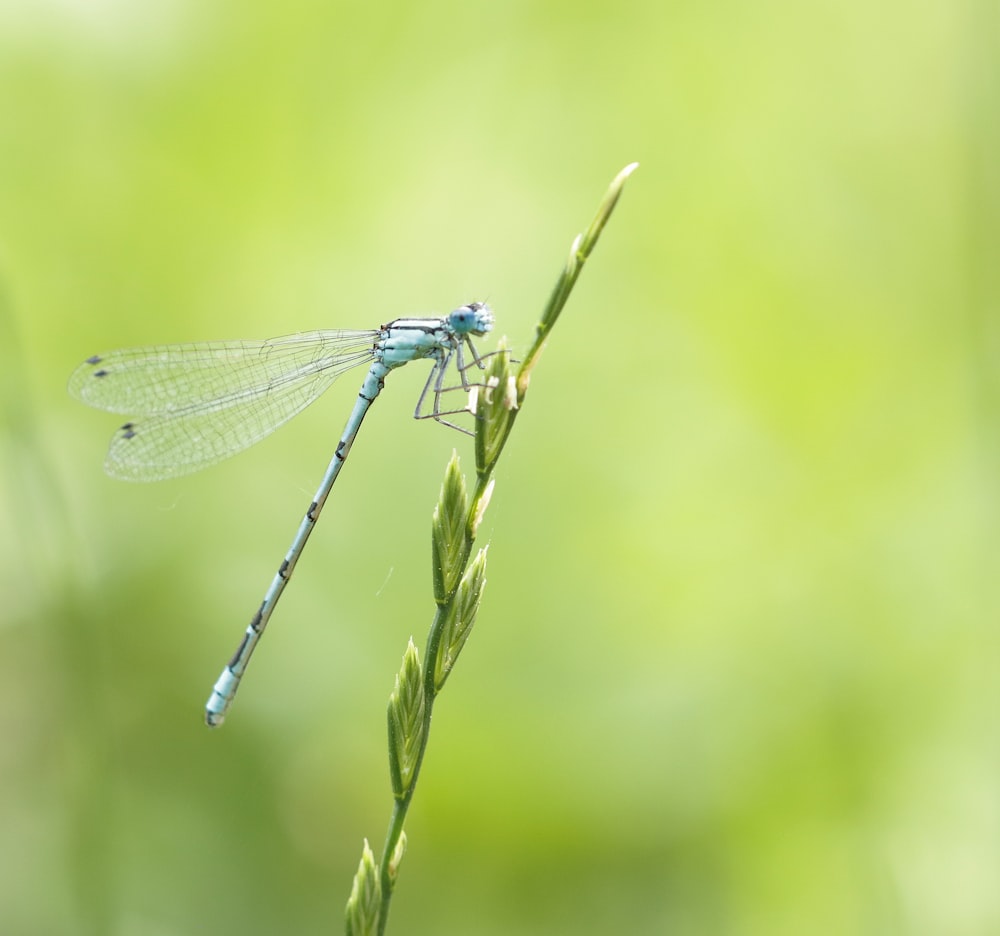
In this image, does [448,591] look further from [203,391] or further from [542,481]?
[203,391]

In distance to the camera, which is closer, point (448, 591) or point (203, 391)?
point (448, 591)

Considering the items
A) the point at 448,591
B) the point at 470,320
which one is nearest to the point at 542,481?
the point at 470,320

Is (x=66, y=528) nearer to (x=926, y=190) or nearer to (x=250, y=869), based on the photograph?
(x=250, y=869)

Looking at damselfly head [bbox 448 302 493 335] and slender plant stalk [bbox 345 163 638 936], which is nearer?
slender plant stalk [bbox 345 163 638 936]

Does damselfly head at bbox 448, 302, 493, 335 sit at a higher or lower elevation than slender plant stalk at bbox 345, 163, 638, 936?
higher

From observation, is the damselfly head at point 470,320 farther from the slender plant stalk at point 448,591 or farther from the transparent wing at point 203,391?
the slender plant stalk at point 448,591

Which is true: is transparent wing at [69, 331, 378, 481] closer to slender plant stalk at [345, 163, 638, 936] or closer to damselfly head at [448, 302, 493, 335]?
damselfly head at [448, 302, 493, 335]

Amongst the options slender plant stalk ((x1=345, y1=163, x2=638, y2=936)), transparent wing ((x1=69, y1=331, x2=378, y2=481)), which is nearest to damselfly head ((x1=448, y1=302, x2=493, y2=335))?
transparent wing ((x1=69, y1=331, x2=378, y2=481))
